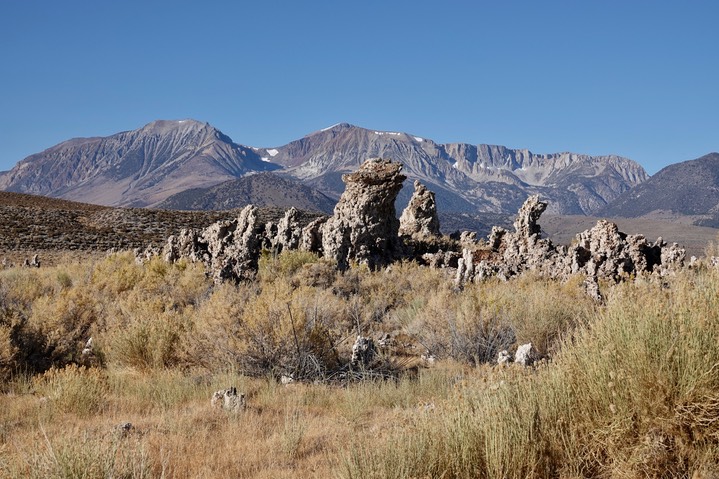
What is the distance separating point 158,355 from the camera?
22.1ft

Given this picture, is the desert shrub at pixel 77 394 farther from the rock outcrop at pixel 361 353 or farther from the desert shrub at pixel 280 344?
the rock outcrop at pixel 361 353

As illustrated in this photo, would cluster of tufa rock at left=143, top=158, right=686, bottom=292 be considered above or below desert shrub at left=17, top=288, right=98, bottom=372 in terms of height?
above

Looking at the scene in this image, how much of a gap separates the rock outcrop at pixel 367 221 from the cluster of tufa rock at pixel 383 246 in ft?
0.10

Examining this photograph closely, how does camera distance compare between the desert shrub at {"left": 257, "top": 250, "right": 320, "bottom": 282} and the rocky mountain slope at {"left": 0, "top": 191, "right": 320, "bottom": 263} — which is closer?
the desert shrub at {"left": 257, "top": 250, "right": 320, "bottom": 282}

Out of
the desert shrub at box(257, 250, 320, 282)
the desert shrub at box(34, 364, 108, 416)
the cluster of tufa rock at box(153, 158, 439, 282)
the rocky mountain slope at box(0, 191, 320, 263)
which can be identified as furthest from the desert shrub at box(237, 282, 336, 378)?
the rocky mountain slope at box(0, 191, 320, 263)

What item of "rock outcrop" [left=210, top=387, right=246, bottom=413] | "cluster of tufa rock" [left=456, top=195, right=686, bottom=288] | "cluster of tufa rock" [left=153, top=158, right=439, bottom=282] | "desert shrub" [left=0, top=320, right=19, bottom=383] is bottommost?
"rock outcrop" [left=210, top=387, right=246, bottom=413]

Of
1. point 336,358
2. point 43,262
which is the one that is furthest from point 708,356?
point 43,262

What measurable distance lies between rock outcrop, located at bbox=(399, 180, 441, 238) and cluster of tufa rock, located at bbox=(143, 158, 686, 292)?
3376 millimetres

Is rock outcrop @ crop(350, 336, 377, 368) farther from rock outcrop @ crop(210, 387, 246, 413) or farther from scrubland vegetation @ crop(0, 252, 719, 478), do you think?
rock outcrop @ crop(210, 387, 246, 413)

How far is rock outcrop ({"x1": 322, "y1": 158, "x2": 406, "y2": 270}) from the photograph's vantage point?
14828 millimetres

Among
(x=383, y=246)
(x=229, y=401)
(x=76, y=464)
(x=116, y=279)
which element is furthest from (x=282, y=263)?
(x=76, y=464)

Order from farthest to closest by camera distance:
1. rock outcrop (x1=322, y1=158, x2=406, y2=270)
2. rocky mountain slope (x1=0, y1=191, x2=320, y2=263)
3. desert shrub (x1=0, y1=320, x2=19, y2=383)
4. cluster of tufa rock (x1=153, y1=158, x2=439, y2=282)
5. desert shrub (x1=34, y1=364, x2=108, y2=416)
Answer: rocky mountain slope (x1=0, y1=191, x2=320, y2=263) < rock outcrop (x1=322, y1=158, x2=406, y2=270) < cluster of tufa rock (x1=153, y1=158, x2=439, y2=282) < desert shrub (x1=0, y1=320, x2=19, y2=383) < desert shrub (x1=34, y1=364, x2=108, y2=416)

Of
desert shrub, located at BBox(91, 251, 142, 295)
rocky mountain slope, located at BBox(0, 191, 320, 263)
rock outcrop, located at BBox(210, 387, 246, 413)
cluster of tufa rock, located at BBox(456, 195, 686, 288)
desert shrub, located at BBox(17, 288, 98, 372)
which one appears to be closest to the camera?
rock outcrop, located at BBox(210, 387, 246, 413)

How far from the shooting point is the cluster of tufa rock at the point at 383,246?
1294 centimetres
